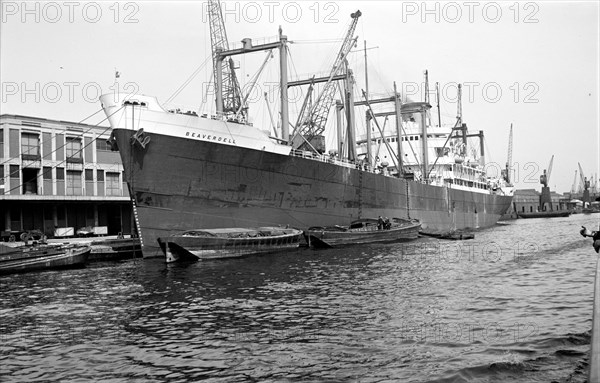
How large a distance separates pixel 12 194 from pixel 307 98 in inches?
957

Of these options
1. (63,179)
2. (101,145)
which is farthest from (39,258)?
(101,145)

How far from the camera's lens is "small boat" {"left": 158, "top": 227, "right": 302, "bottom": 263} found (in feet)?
84.8

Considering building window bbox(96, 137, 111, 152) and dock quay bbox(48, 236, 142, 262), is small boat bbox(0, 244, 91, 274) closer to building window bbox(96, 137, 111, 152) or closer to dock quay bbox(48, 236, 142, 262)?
dock quay bbox(48, 236, 142, 262)

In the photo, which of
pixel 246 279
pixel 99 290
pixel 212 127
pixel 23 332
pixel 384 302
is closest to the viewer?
pixel 23 332

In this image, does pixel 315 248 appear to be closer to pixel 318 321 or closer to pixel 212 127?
pixel 212 127

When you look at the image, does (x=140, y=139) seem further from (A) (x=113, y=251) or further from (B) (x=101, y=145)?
(B) (x=101, y=145)

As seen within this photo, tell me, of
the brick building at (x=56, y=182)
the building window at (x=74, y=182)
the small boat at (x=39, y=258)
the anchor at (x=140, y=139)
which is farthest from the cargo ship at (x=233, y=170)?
the building window at (x=74, y=182)

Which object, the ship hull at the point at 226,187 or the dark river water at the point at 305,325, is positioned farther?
the ship hull at the point at 226,187

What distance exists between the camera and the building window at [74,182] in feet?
138

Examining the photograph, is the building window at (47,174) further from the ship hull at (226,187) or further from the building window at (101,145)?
the ship hull at (226,187)

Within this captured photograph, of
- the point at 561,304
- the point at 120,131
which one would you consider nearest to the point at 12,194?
Answer: the point at 120,131

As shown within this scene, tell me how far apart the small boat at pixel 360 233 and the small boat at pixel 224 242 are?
2268mm

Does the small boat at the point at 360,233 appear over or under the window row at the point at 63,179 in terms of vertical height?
under

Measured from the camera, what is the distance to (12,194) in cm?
3747
